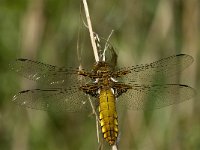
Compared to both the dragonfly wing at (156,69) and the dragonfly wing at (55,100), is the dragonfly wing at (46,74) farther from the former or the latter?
the dragonfly wing at (156,69)

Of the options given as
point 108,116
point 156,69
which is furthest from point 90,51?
point 108,116

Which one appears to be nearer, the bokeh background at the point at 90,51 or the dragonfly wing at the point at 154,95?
the dragonfly wing at the point at 154,95

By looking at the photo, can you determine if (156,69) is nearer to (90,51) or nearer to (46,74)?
(46,74)

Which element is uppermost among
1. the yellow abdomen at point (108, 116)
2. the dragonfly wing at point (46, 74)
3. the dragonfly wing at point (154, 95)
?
the dragonfly wing at point (46, 74)

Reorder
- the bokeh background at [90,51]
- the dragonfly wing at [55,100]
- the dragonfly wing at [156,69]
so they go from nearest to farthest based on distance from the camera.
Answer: the dragonfly wing at [55,100], the dragonfly wing at [156,69], the bokeh background at [90,51]

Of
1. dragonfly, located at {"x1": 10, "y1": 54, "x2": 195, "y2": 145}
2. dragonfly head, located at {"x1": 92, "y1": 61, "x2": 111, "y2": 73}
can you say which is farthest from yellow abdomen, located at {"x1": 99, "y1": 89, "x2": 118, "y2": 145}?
dragonfly head, located at {"x1": 92, "y1": 61, "x2": 111, "y2": 73}

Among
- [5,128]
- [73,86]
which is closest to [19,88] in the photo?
[5,128]

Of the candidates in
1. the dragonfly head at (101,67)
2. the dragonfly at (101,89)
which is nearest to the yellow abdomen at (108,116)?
the dragonfly at (101,89)
